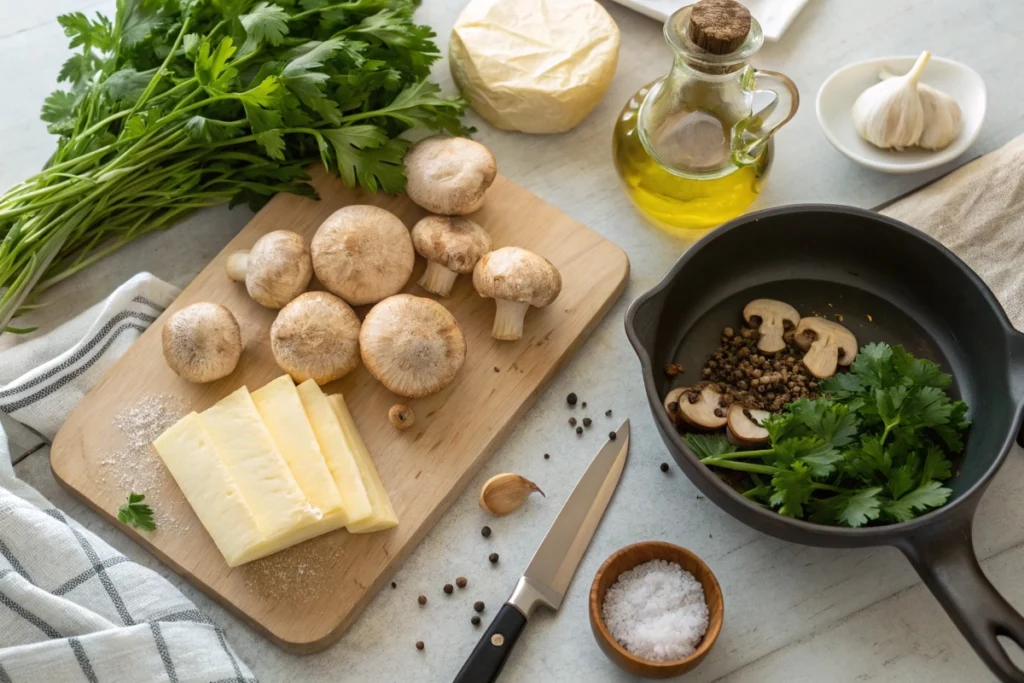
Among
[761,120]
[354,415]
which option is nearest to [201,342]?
[354,415]

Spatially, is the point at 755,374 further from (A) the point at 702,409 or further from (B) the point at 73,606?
(B) the point at 73,606

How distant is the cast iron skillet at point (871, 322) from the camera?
135 cm

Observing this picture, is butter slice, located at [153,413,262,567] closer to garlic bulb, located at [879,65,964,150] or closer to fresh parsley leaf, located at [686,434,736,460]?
fresh parsley leaf, located at [686,434,736,460]

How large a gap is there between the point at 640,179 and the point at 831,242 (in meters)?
0.37

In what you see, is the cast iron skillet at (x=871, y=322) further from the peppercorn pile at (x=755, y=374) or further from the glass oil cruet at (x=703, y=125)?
the glass oil cruet at (x=703, y=125)

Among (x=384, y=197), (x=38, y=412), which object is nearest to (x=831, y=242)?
(x=384, y=197)

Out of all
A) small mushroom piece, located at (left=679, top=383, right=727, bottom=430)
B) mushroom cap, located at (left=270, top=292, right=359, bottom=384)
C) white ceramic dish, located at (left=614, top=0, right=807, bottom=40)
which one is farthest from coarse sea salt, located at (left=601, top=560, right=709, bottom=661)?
white ceramic dish, located at (left=614, top=0, right=807, bottom=40)

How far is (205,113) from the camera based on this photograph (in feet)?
5.76

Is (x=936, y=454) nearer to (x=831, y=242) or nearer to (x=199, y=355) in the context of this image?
(x=831, y=242)

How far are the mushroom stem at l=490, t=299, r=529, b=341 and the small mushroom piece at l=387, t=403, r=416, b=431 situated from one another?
217mm

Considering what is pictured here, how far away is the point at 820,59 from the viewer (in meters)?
2.07

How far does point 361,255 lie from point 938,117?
3.70 feet

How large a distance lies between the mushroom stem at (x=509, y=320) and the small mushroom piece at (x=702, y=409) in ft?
1.04

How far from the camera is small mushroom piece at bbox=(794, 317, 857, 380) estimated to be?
65.2 inches
